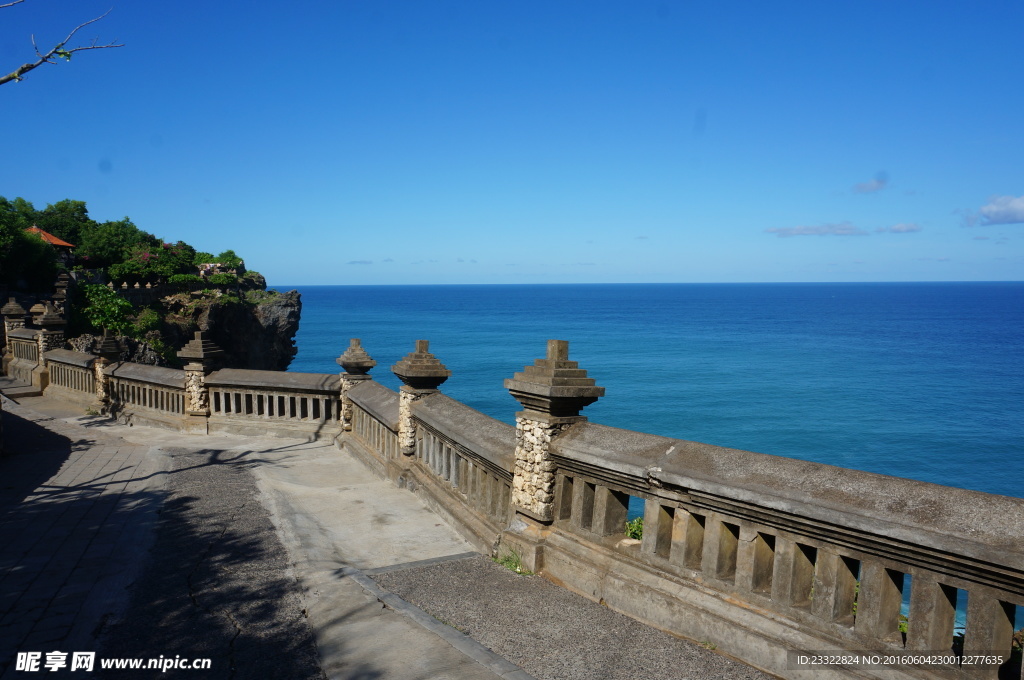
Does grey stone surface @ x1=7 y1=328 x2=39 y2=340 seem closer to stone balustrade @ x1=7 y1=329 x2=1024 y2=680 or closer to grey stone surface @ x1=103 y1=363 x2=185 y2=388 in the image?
grey stone surface @ x1=103 y1=363 x2=185 y2=388

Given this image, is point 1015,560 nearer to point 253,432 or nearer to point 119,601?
point 119,601

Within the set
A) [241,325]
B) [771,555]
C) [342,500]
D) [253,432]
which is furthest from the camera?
[241,325]

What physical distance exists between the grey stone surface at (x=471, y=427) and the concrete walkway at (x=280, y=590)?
1.02 m

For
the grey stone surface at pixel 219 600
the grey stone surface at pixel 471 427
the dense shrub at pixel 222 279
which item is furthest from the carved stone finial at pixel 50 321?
the dense shrub at pixel 222 279

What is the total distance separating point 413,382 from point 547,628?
476cm

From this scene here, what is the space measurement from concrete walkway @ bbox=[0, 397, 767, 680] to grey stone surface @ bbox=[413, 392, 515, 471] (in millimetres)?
1024

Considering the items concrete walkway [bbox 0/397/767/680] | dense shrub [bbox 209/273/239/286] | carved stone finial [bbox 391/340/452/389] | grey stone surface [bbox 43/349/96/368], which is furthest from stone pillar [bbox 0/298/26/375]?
dense shrub [bbox 209/273/239/286]

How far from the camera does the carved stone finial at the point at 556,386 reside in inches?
235

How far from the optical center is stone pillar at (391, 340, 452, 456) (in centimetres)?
934

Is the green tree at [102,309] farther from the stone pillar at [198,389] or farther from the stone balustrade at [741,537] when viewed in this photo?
the stone balustrade at [741,537]

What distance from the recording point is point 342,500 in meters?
9.48

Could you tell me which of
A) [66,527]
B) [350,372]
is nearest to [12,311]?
[350,372]

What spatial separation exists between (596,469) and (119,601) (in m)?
4.00

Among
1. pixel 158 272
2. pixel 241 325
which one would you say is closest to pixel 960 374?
pixel 241 325
